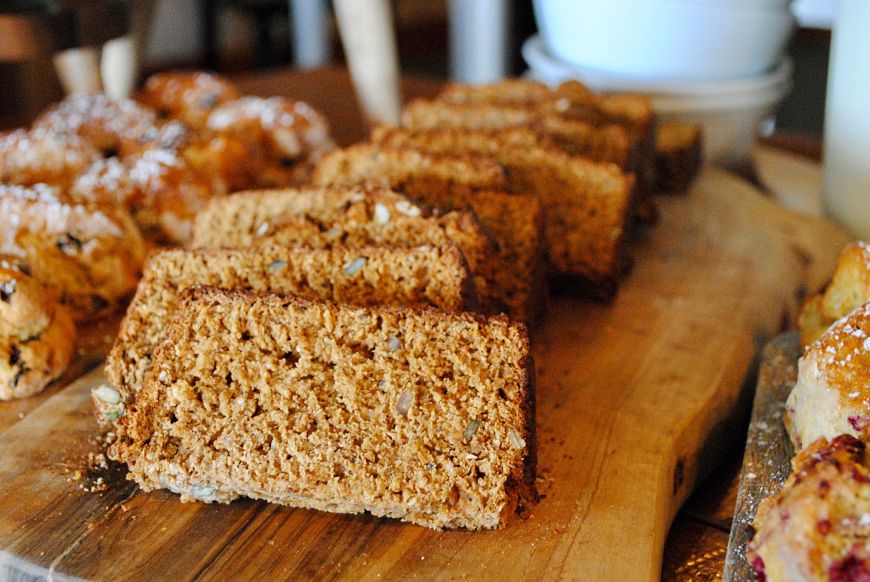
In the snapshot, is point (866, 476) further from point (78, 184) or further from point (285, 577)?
point (78, 184)

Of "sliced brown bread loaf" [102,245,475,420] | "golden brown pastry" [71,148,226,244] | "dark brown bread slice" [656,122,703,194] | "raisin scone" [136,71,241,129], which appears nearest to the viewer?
"sliced brown bread loaf" [102,245,475,420]

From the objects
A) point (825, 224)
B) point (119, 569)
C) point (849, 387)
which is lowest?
point (825, 224)

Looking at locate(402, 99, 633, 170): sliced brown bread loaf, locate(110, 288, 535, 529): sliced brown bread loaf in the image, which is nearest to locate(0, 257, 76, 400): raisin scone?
locate(110, 288, 535, 529): sliced brown bread loaf

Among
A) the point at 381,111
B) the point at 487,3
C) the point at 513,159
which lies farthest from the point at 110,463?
the point at 487,3

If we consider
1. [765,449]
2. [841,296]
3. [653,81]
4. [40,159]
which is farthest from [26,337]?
[653,81]

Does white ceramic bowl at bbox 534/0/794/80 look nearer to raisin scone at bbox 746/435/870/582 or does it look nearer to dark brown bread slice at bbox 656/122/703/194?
dark brown bread slice at bbox 656/122/703/194

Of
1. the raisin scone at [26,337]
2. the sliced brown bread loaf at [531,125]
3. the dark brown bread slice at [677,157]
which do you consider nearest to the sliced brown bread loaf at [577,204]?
the sliced brown bread loaf at [531,125]

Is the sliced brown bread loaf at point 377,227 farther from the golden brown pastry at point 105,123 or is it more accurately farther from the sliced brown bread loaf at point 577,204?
the golden brown pastry at point 105,123
